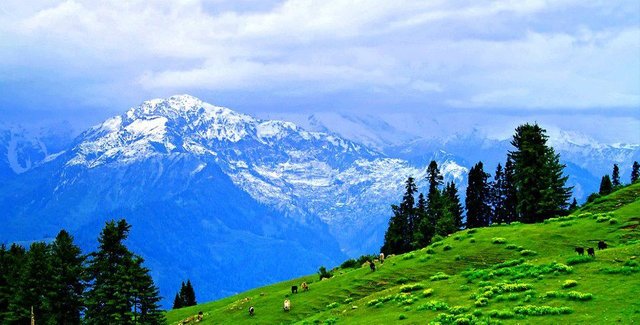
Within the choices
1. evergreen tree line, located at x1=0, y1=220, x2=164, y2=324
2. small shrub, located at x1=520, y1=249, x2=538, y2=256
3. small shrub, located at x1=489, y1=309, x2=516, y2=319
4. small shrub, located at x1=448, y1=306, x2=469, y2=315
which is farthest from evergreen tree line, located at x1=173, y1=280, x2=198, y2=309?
small shrub, located at x1=489, y1=309, x2=516, y2=319

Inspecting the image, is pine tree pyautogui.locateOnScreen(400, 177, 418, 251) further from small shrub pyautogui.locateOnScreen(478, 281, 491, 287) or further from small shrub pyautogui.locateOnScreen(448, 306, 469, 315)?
small shrub pyautogui.locateOnScreen(448, 306, 469, 315)

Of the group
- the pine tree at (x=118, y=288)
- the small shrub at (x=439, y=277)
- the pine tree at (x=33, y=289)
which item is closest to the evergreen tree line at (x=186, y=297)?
the pine tree at (x=33, y=289)

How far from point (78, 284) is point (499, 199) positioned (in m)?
97.4

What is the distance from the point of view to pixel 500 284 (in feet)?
142

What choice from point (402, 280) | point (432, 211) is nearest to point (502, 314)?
point (402, 280)

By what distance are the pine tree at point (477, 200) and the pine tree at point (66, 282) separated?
8979 centimetres

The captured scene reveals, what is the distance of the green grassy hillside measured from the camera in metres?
36.1

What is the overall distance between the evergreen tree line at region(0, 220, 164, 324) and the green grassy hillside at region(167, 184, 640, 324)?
879 centimetres

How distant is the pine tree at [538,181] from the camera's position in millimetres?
94375

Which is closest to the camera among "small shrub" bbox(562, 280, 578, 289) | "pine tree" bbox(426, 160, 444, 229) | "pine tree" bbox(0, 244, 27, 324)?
"small shrub" bbox(562, 280, 578, 289)

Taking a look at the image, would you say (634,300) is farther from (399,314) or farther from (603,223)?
(603,223)

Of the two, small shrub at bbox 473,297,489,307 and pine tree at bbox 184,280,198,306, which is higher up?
pine tree at bbox 184,280,198,306

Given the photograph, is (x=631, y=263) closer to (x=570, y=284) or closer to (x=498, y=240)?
(x=570, y=284)

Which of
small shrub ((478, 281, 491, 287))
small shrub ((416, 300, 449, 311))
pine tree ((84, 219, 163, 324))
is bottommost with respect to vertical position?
small shrub ((416, 300, 449, 311))
